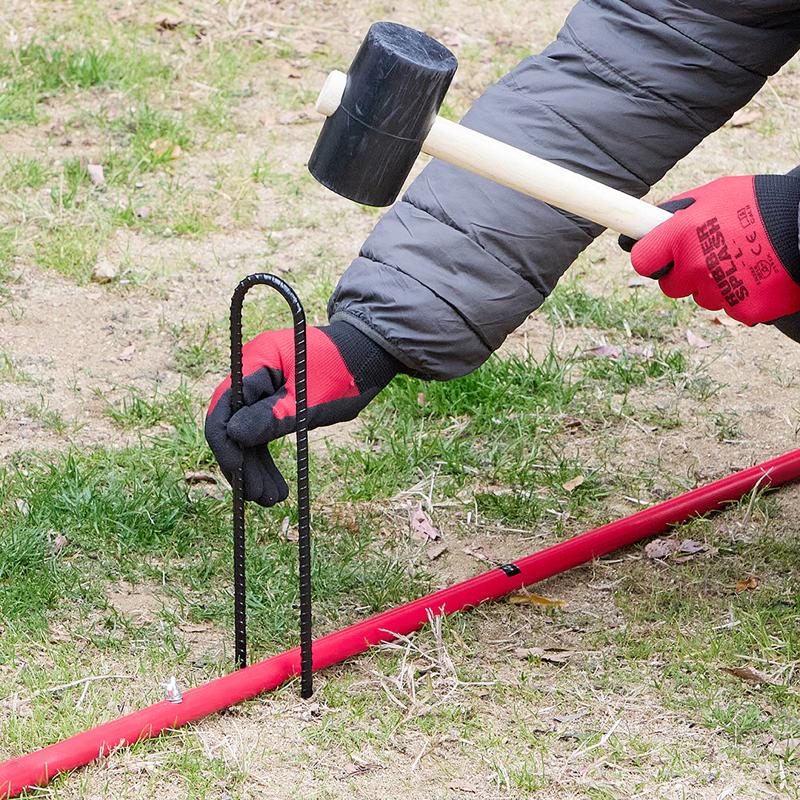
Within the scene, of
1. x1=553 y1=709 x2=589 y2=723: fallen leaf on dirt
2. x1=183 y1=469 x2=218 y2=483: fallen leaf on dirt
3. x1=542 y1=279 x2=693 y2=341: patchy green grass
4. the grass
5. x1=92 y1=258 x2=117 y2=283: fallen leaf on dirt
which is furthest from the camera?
the grass

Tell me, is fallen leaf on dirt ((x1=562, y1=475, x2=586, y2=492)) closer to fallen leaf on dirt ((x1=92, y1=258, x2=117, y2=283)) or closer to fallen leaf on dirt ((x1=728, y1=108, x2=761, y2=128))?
fallen leaf on dirt ((x1=92, y1=258, x2=117, y2=283))

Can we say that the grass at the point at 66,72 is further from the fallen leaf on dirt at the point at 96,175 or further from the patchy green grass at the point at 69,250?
the patchy green grass at the point at 69,250

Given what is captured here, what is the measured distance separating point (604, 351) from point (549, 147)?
1.45 m

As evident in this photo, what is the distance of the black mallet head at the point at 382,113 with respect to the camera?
224 cm

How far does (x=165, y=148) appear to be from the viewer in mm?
5125

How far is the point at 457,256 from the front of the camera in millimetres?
2725

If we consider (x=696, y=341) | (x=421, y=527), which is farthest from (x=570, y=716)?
(x=696, y=341)

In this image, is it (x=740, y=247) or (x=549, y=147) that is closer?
(x=740, y=247)

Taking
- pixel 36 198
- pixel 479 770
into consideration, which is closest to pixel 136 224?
pixel 36 198

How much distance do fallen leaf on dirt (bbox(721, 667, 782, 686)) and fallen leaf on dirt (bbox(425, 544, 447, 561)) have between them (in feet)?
2.65

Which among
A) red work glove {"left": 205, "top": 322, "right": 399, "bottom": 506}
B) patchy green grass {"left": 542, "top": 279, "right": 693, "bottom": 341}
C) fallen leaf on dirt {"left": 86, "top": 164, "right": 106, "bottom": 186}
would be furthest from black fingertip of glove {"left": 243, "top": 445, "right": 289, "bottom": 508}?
fallen leaf on dirt {"left": 86, "top": 164, "right": 106, "bottom": 186}

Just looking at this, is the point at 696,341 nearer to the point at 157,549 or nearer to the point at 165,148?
the point at 157,549

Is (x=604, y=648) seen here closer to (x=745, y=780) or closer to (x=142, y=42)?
(x=745, y=780)

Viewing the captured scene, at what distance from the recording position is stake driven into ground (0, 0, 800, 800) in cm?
252
